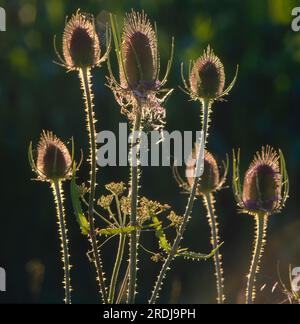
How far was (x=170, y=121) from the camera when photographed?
20.2 feet

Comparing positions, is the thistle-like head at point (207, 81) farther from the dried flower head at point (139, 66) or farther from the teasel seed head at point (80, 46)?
the teasel seed head at point (80, 46)

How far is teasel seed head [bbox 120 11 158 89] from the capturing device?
94.3 inches

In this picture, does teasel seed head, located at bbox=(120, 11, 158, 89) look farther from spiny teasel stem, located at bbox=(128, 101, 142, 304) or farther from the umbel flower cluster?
spiny teasel stem, located at bbox=(128, 101, 142, 304)

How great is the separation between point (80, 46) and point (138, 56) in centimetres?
18

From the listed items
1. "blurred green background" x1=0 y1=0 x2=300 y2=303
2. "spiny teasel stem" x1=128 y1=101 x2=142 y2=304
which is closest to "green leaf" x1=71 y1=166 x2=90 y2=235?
"spiny teasel stem" x1=128 y1=101 x2=142 y2=304

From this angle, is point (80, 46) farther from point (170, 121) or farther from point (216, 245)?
point (170, 121)

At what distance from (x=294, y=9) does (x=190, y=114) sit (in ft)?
4.45

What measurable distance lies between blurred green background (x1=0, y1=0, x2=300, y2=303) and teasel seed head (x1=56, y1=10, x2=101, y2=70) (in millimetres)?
2417

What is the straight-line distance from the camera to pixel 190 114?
6.25 m

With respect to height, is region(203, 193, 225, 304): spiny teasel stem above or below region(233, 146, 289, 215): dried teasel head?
below

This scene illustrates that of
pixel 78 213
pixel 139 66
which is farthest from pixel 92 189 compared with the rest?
pixel 139 66

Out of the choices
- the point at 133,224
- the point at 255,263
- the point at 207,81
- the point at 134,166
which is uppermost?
the point at 207,81

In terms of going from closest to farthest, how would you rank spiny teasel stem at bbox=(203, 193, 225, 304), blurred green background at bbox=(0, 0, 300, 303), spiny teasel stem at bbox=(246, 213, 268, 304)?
1. spiny teasel stem at bbox=(246, 213, 268, 304)
2. spiny teasel stem at bbox=(203, 193, 225, 304)
3. blurred green background at bbox=(0, 0, 300, 303)
